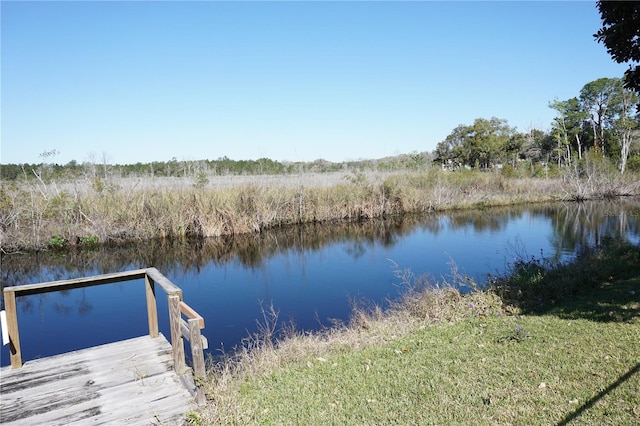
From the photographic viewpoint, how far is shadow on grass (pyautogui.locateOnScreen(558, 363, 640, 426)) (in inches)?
148

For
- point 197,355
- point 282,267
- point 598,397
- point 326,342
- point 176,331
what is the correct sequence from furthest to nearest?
point 282,267
point 326,342
point 176,331
point 197,355
point 598,397

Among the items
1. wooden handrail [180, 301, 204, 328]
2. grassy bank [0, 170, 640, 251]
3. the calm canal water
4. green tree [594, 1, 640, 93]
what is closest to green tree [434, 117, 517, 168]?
grassy bank [0, 170, 640, 251]

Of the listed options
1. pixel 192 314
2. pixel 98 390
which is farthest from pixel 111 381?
pixel 192 314

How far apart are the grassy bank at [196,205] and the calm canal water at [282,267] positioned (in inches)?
43.5

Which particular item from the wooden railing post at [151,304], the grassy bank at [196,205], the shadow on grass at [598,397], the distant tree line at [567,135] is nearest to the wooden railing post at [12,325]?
the wooden railing post at [151,304]

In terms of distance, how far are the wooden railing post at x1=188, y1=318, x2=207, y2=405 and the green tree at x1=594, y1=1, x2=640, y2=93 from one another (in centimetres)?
716

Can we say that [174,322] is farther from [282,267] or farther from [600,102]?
[600,102]

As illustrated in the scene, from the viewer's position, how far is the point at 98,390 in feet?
15.1

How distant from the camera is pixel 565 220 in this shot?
21.9 meters

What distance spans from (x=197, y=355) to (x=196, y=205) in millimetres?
15756

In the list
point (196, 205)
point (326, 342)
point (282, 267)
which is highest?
point (196, 205)

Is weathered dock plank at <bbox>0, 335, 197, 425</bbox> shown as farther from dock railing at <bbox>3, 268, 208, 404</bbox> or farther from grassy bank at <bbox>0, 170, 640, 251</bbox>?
grassy bank at <bbox>0, 170, 640, 251</bbox>

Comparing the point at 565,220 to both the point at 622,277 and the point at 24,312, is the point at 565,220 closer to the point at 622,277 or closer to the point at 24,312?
the point at 622,277

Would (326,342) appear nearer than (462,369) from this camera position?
No
